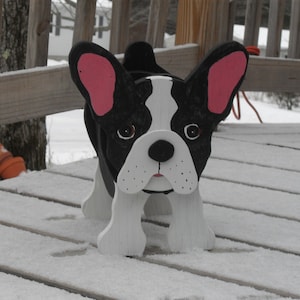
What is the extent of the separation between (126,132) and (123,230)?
0.21 m

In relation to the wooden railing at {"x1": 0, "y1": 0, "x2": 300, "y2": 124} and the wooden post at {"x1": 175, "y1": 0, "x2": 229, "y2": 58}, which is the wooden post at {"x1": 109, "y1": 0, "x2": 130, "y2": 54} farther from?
the wooden post at {"x1": 175, "y1": 0, "x2": 229, "y2": 58}

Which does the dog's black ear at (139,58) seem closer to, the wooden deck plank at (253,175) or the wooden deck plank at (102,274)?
the wooden deck plank at (102,274)

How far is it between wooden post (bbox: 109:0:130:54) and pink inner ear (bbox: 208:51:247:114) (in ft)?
4.14

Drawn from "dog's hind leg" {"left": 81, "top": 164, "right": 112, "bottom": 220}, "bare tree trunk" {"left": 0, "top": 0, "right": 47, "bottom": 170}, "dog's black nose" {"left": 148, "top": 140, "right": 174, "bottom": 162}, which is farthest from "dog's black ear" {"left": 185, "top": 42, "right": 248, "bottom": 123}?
"bare tree trunk" {"left": 0, "top": 0, "right": 47, "bottom": 170}

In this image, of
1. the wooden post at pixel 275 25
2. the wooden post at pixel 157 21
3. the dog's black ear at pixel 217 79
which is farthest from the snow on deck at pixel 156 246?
the wooden post at pixel 275 25

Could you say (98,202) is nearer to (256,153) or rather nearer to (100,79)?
(100,79)

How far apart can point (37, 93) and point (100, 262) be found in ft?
3.06

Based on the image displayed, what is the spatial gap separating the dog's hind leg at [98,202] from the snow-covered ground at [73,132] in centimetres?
267

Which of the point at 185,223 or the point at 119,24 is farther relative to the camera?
the point at 119,24

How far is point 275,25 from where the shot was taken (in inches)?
128

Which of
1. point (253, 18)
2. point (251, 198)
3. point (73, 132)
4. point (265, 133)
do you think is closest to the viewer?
point (251, 198)

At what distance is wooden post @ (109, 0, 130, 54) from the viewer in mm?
2672

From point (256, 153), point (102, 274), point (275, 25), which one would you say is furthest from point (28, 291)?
point (275, 25)

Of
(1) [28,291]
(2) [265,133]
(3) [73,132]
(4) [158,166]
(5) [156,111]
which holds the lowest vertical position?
(3) [73,132]
